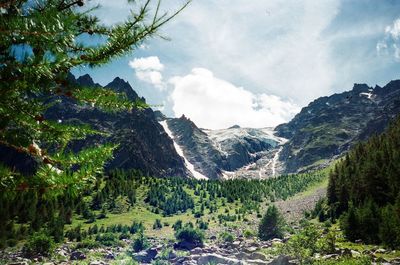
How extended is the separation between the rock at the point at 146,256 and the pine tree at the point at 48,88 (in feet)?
236

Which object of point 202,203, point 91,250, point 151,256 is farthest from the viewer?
point 202,203

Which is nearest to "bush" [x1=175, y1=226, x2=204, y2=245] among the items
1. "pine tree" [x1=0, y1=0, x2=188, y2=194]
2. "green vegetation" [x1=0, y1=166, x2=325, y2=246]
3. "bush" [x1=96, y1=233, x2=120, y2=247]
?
"green vegetation" [x1=0, y1=166, x2=325, y2=246]

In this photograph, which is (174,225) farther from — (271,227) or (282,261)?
(282,261)

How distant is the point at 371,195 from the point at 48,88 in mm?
74076

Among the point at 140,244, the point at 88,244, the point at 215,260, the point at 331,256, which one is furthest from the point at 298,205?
the point at 331,256

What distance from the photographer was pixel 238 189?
18112 centimetres

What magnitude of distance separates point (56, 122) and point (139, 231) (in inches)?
4270

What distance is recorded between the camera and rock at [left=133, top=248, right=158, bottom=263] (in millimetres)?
71312

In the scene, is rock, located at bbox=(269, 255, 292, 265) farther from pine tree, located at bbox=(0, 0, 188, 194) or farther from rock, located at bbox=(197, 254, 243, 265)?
pine tree, located at bbox=(0, 0, 188, 194)

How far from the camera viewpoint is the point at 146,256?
7369cm

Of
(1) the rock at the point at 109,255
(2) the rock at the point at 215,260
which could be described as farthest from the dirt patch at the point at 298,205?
(2) the rock at the point at 215,260


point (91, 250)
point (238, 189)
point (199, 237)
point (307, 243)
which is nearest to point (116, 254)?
point (91, 250)

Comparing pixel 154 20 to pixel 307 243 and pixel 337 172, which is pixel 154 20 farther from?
pixel 337 172

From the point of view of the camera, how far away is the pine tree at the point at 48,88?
3025 millimetres
